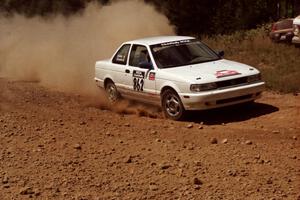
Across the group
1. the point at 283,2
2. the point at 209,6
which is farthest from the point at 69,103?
the point at 283,2

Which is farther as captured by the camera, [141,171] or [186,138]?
[186,138]

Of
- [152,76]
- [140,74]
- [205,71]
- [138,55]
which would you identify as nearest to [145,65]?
[140,74]

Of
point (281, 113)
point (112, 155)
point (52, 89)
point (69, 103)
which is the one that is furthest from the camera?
point (52, 89)

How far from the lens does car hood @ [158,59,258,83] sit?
32.2 feet

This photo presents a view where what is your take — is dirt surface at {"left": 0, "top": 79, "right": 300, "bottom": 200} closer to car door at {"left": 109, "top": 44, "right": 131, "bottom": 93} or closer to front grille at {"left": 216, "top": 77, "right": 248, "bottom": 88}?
front grille at {"left": 216, "top": 77, "right": 248, "bottom": 88}

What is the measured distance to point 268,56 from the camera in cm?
1723

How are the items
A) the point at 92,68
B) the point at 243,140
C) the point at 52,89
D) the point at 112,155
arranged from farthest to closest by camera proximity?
the point at 92,68 < the point at 52,89 < the point at 243,140 < the point at 112,155

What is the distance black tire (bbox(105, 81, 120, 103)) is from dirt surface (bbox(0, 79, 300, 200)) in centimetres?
118

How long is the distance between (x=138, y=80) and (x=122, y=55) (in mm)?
1040

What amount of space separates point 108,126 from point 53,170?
236 cm

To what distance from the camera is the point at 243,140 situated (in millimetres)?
8055

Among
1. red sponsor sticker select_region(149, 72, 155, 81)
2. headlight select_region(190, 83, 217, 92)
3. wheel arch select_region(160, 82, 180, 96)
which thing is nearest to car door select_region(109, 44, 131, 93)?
red sponsor sticker select_region(149, 72, 155, 81)

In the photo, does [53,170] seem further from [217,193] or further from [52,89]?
[52,89]

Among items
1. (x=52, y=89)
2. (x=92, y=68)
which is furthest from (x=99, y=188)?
(x=92, y=68)
